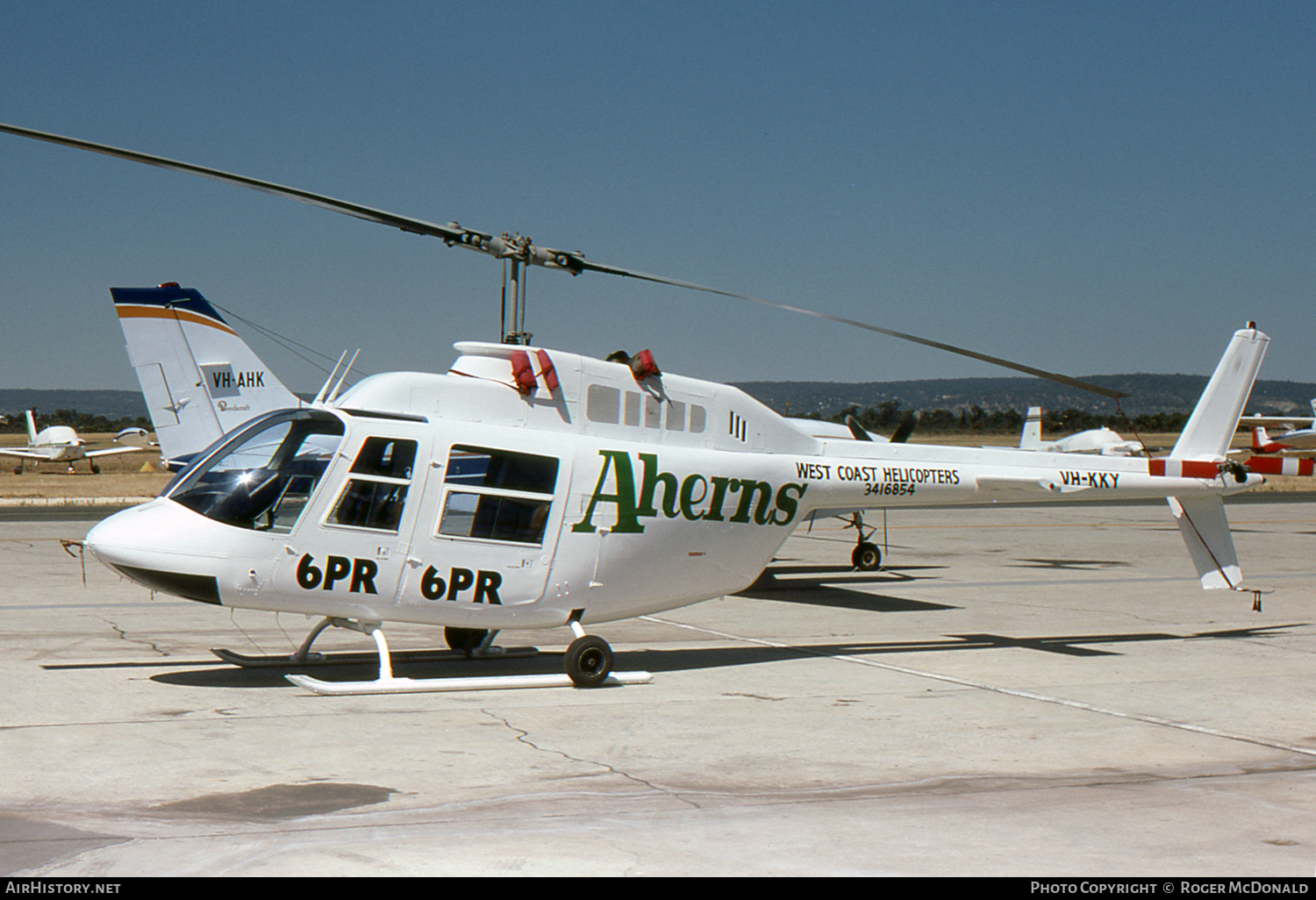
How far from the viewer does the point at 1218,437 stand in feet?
44.6

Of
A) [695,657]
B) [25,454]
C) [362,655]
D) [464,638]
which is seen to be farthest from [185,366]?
[25,454]

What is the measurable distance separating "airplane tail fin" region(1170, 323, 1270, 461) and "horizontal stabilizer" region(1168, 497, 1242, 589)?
59 centimetres

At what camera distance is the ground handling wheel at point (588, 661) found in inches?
387

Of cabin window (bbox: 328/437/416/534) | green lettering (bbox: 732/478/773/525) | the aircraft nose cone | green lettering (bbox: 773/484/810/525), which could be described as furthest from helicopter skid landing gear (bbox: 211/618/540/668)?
green lettering (bbox: 773/484/810/525)

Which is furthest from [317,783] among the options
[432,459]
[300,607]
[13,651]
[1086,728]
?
[13,651]

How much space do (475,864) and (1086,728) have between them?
5.24 metres

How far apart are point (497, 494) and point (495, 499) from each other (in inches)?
4.7

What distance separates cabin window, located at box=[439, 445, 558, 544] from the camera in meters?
9.69

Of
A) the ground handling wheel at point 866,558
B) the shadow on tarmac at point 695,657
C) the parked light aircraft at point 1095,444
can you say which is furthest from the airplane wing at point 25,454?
the shadow on tarmac at point 695,657

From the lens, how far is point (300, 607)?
929 cm

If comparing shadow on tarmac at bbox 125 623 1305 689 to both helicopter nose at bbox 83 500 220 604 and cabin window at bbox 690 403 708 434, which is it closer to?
helicopter nose at bbox 83 500 220 604

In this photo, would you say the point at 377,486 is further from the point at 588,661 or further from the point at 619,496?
the point at 588,661

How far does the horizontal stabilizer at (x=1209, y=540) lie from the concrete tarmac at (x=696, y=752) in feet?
2.31
